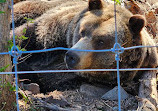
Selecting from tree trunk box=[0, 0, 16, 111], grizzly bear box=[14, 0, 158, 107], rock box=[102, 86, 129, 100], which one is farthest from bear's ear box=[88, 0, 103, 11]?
tree trunk box=[0, 0, 16, 111]

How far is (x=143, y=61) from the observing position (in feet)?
12.8

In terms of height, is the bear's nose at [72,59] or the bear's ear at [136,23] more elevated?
the bear's ear at [136,23]

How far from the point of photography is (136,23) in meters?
3.47

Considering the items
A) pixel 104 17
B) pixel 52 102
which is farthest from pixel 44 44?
pixel 52 102

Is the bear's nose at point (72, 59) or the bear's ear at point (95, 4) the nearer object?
the bear's nose at point (72, 59)

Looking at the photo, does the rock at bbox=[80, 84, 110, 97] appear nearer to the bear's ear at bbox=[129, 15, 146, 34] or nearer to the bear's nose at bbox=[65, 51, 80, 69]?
the bear's nose at bbox=[65, 51, 80, 69]

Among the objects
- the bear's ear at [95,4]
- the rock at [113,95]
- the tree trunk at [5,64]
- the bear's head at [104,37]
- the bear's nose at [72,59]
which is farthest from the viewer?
the bear's ear at [95,4]

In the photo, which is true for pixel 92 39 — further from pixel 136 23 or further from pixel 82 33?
pixel 136 23

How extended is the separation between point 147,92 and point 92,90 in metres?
0.72

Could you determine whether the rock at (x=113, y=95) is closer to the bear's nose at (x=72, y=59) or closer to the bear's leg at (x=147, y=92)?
the bear's leg at (x=147, y=92)

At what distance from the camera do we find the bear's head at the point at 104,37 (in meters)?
3.38

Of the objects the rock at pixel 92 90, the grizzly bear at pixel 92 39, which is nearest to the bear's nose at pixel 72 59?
the grizzly bear at pixel 92 39

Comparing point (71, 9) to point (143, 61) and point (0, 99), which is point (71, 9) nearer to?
point (143, 61)

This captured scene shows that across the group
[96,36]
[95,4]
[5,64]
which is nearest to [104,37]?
[96,36]
